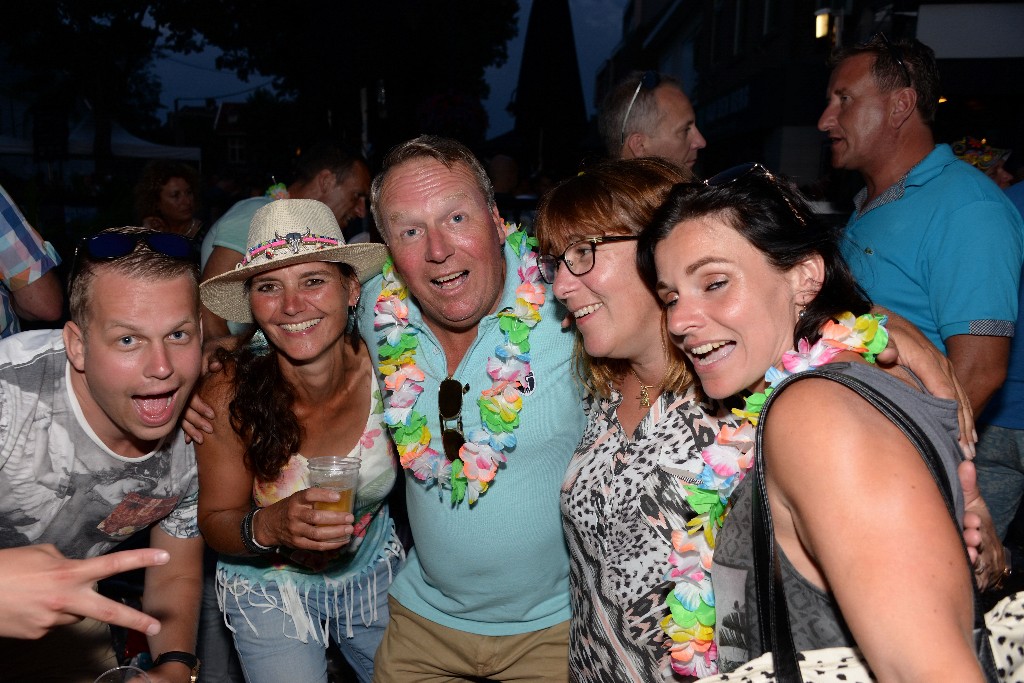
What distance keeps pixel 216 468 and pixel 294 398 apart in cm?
34

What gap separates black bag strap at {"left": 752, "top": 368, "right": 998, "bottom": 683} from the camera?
1.19 meters

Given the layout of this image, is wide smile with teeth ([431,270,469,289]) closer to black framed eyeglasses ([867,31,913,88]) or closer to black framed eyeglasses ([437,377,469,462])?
black framed eyeglasses ([437,377,469,462])

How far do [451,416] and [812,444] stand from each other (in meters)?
1.42

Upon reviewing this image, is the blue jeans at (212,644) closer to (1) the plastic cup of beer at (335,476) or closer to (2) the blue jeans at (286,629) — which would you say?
(2) the blue jeans at (286,629)

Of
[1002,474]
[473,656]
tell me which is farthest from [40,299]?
[1002,474]

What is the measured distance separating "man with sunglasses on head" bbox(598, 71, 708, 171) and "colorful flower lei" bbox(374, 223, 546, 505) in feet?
4.99

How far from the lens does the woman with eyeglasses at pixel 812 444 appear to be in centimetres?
110

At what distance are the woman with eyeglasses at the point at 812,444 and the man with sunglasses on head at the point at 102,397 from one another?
133 cm

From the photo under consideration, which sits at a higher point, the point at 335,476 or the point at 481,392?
the point at 481,392

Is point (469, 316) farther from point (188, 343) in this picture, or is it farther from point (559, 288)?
point (188, 343)

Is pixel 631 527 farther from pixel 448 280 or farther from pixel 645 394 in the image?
pixel 448 280

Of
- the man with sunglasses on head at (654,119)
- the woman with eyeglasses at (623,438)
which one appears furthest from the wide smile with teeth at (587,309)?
the man with sunglasses on head at (654,119)

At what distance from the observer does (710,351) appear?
1.66 m

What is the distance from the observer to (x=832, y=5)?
40.1ft
